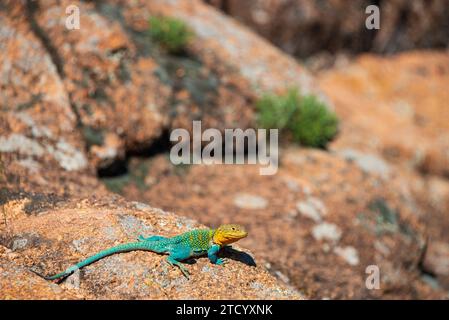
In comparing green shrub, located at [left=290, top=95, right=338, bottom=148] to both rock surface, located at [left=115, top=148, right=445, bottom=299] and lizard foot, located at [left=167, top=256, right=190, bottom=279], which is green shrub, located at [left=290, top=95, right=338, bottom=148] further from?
lizard foot, located at [left=167, top=256, right=190, bottom=279]

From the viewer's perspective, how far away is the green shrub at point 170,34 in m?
9.54

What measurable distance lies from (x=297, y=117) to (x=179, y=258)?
537 centimetres

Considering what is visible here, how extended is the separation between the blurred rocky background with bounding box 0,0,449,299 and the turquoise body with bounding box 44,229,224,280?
79 mm

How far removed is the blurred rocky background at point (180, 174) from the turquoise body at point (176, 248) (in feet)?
0.26

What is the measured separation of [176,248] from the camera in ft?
15.8

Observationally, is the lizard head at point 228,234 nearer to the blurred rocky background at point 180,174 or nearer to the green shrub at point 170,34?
the blurred rocky background at point 180,174

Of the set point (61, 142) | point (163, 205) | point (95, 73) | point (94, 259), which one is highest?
point (95, 73)

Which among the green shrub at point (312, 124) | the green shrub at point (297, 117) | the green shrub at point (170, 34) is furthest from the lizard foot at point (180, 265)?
the green shrub at point (170, 34)

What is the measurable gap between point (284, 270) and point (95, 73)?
420 cm

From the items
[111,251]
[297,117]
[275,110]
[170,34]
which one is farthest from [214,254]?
[170,34]

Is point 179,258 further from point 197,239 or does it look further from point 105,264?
point 105,264

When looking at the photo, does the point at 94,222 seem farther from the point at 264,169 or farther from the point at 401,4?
the point at 401,4

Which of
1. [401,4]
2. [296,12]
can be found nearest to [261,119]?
[296,12]

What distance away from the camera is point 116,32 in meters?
8.77
